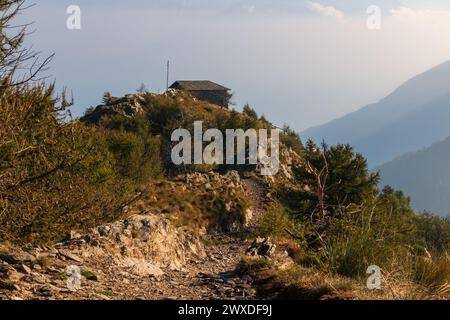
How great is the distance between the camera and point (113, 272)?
12.3m

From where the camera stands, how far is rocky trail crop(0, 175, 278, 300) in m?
9.20

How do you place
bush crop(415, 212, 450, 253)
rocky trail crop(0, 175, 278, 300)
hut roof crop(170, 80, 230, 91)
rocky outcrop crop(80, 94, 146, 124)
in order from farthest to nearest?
1. hut roof crop(170, 80, 230, 91)
2. bush crop(415, 212, 450, 253)
3. rocky outcrop crop(80, 94, 146, 124)
4. rocky trail crop(0, 175, 278, 300)

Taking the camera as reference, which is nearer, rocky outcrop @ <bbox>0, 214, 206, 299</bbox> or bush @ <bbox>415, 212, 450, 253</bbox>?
rocky outcrop @ <bbox>0, 214, 206, 299</bbox>

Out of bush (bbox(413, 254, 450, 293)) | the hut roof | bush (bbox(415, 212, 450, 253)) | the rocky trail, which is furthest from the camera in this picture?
the hut roof

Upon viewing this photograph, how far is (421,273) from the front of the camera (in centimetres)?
934

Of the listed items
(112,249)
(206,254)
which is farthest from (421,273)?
(206,254)

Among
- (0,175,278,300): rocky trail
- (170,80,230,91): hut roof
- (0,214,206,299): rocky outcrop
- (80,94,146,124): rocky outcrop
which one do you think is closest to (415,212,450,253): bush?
(80,94,146,124): rocky outcrop

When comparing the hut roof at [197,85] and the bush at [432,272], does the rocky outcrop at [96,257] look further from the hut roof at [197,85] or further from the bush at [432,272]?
the hut roof at [197,85]

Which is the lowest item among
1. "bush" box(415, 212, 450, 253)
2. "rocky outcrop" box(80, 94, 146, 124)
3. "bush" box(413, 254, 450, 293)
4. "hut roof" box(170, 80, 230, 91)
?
"bush" box(415, 212, 450, 253)

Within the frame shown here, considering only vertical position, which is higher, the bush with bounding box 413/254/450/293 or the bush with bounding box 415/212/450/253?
the bush with bounding box 413/254/450/293

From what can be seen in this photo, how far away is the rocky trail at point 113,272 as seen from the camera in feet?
30.2

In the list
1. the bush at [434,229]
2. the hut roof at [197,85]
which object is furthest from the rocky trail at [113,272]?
the hut roof at [197,85]

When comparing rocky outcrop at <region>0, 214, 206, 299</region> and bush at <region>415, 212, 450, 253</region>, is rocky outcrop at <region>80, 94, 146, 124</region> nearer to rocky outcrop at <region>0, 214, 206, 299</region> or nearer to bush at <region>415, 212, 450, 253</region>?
rocky outcrop at <region>0, 214, 206, 299</region>
